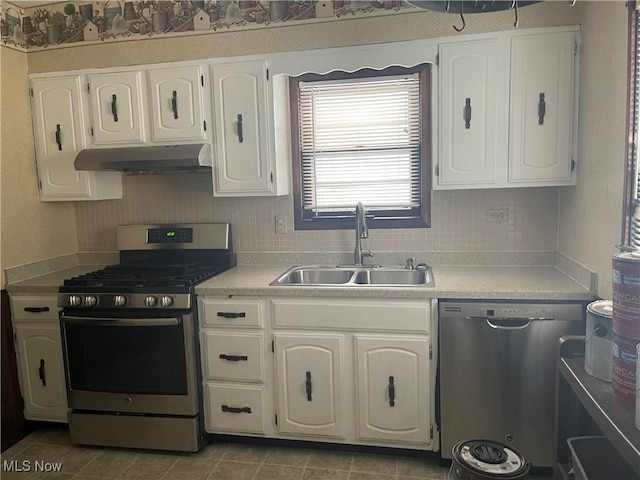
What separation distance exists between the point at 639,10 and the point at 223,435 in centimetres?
274

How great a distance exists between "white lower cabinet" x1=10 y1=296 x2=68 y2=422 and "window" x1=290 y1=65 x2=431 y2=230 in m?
1.59

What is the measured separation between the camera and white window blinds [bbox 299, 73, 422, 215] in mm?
2904

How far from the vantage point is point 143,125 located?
285 centimetres

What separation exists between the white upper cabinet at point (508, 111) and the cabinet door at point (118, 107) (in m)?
1.75

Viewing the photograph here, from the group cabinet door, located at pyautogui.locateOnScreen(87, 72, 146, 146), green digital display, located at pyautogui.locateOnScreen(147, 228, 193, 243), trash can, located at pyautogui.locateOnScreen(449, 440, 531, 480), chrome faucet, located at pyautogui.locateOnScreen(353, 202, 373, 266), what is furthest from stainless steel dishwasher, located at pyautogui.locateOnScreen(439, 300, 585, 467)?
cabinet door, located at pyautogui.locateOnScreen(87, 72, 146, 146)

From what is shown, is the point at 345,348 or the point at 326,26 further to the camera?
the point at 326,26

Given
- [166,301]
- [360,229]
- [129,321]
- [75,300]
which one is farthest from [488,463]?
[75,300]

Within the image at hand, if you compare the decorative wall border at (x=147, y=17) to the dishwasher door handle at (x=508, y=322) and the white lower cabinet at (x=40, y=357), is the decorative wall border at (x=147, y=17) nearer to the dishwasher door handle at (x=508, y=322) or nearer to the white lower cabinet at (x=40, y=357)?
the white lower cabinet at (x=40, y=357)

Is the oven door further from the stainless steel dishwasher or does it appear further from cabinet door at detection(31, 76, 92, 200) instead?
the stainless steel dishwasher

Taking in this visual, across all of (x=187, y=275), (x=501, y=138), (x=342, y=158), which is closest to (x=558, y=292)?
(x=501, y=138)

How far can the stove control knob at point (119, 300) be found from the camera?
2.53 metres

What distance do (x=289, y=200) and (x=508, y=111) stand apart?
138 centimetres

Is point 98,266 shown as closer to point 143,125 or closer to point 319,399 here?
point 143,125

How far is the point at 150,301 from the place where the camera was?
2496 millimetres
